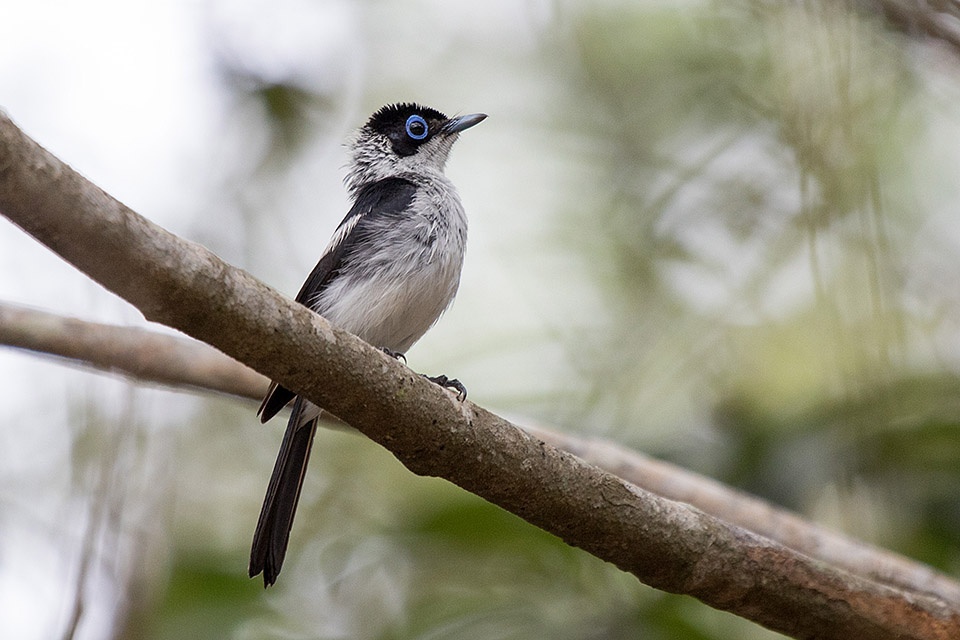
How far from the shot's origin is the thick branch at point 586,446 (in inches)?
175

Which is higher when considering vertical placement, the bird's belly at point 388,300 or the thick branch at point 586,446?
the bird's belly at point 388,300

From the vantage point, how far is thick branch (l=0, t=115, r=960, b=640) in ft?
7.43

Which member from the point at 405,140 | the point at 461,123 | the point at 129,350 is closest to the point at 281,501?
the point at 129,350

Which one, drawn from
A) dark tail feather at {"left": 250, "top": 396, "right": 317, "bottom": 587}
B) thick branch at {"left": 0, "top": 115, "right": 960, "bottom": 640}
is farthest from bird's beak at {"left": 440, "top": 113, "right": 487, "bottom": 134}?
thick branch at {"left": 0, "top": 115, "right": 960, "bottom": 640}

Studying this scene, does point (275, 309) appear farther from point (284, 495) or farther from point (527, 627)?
point (527, 627)

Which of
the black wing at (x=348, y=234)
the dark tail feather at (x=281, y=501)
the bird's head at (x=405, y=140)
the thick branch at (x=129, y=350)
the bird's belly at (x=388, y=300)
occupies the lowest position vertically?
the dark tail feather at (x=281, y=501)

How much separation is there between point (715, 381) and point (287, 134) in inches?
133

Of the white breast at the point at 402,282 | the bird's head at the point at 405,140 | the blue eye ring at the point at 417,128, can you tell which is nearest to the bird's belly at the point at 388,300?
the white breast at the point at 402,282

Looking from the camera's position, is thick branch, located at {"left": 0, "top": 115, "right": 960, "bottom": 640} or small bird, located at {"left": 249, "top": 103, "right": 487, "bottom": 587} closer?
thick branch, located at {"left": 0, "top": 115, "right": 960, "bottom": 640}

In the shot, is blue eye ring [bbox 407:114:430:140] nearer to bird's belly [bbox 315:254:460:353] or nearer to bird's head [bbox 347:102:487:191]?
bird's head [bbox 347:102:487:191]

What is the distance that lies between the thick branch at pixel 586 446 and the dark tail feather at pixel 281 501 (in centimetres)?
43

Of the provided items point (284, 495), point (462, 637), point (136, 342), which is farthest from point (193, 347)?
point (462, 637)

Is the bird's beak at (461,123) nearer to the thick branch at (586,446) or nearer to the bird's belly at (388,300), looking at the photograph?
the bird's belly at (388,300)

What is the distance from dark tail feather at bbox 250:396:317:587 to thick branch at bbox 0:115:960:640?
105 centimetres
